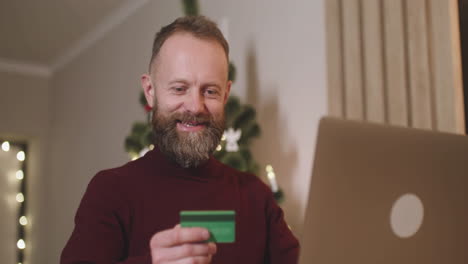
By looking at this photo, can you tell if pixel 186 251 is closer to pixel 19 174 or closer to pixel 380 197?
pixel 380 197

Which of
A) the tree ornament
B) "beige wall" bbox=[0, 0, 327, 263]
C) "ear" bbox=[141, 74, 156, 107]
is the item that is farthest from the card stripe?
"beige wall" bbox=[0, 0, 327, 263]

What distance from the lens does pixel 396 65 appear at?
5.66ft

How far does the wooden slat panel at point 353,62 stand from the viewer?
1790mm

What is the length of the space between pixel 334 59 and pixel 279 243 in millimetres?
901

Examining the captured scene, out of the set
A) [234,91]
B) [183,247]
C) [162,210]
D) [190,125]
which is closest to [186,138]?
[190,125]

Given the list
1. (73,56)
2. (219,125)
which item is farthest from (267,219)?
(73,56)

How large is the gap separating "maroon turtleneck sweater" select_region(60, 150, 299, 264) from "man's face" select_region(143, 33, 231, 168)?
52 millimetres

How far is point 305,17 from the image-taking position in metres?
2.30

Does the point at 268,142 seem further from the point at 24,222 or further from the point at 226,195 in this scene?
the point at 24,222

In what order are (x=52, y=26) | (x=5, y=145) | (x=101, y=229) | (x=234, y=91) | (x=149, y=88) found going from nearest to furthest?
(x=101, y=229), (x=149, y=88), (x=234, y=91), (x=52, y=26), (x=5, y=145)

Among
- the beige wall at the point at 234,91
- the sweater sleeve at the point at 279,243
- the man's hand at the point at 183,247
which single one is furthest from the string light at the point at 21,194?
the man's hand at the point at 183,247

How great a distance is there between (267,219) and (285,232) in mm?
58

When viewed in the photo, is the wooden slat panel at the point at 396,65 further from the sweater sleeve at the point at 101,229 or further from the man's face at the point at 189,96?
the sweater sleeve at the point at 101,229

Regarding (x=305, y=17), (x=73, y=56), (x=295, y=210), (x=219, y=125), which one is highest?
(x=73, y=56)
